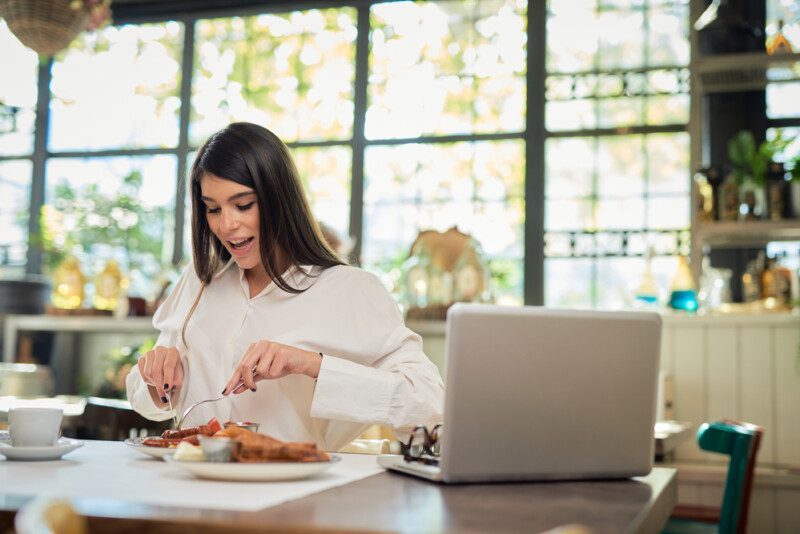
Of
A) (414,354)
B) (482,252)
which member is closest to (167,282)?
(482,252)

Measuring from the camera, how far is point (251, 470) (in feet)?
3.73

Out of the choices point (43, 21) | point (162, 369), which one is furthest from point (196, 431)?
point (43, 21)

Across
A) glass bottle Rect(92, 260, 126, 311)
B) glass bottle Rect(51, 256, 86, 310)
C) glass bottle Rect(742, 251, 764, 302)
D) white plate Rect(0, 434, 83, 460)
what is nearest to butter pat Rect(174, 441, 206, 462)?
white plate Rect(0, 434, 83, 460)

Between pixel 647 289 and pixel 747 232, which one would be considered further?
pixel 647 289

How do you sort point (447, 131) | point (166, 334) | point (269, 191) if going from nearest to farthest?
point (269, 191), point (166, 334), point (447, 131)

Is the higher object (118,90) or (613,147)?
(118,90)

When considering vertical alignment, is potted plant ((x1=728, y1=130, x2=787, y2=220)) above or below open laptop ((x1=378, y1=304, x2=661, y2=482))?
above

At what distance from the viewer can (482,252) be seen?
442 cm

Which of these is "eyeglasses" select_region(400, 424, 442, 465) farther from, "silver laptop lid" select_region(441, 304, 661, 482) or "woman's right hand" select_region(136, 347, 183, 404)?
"woman's right hand" select_region(136, 347, 183, 404)

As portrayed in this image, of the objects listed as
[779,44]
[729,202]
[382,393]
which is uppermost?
[779,44]

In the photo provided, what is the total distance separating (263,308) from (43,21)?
2.14 metres

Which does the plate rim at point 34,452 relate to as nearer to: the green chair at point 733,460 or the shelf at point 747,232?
the green chair at point 733,460

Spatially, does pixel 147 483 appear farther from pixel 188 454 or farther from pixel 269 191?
pixel 269 191

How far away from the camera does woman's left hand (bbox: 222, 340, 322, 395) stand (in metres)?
1.46
